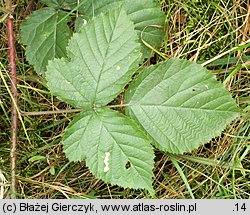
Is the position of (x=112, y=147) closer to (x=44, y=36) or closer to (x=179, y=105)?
(x=179, y=105)

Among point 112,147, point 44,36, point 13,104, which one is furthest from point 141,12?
point 13,104

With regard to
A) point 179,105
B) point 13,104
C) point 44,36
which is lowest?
point 179,105

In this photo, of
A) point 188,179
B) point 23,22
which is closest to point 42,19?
point 23,22

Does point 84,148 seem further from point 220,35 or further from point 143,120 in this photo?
point 220,35

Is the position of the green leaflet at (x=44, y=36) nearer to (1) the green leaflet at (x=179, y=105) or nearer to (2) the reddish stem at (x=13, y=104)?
(2) the reddish stem at (x=13, y=104)

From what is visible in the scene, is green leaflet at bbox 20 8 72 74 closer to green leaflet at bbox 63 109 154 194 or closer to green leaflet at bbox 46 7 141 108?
green leaflet at bbox 46 7 141 108

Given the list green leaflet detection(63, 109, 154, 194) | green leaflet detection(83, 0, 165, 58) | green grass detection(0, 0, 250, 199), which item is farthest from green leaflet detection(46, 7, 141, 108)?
green grass detection(0, 0, 250, 199)
